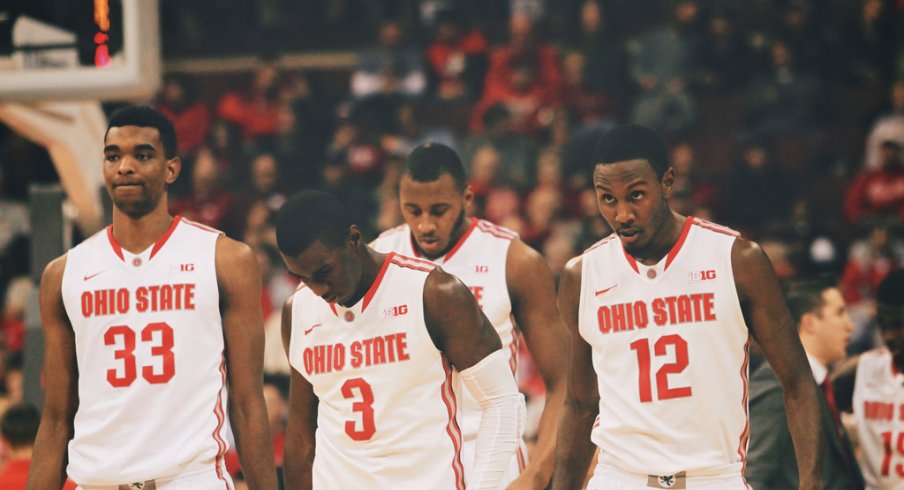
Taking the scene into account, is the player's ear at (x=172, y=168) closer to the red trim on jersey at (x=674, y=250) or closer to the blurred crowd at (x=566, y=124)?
the red trim on jersey at (x=674, y=250)

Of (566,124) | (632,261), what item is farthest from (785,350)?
(566,124)

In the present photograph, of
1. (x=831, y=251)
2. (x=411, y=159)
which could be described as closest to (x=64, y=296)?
(x=411, y=159)

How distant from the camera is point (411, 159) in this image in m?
5.83

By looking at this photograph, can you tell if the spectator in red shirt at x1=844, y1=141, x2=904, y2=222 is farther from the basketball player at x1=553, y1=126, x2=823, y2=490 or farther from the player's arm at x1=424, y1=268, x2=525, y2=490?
the player's arm at x1=424, y1=268, x2=525, y2=490

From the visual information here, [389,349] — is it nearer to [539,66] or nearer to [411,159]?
[411,159]

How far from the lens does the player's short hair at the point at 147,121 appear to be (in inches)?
191

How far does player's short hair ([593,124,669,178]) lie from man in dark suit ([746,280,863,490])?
4.68 ft

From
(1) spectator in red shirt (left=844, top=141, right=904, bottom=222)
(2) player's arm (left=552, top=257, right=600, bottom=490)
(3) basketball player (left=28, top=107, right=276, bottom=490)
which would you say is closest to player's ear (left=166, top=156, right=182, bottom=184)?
(3) basketball player (left=28, top=107, right=276, bottom=490)

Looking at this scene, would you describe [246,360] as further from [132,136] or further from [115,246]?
[132,136]

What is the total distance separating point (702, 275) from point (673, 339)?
0.89 feet

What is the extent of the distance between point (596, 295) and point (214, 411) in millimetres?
1583

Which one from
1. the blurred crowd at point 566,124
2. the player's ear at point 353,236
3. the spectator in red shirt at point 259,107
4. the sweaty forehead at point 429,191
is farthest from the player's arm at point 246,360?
the spectator in red shirt at point 259,107

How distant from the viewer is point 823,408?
17.9ft

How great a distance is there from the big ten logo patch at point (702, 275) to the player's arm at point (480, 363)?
797 millimetres
